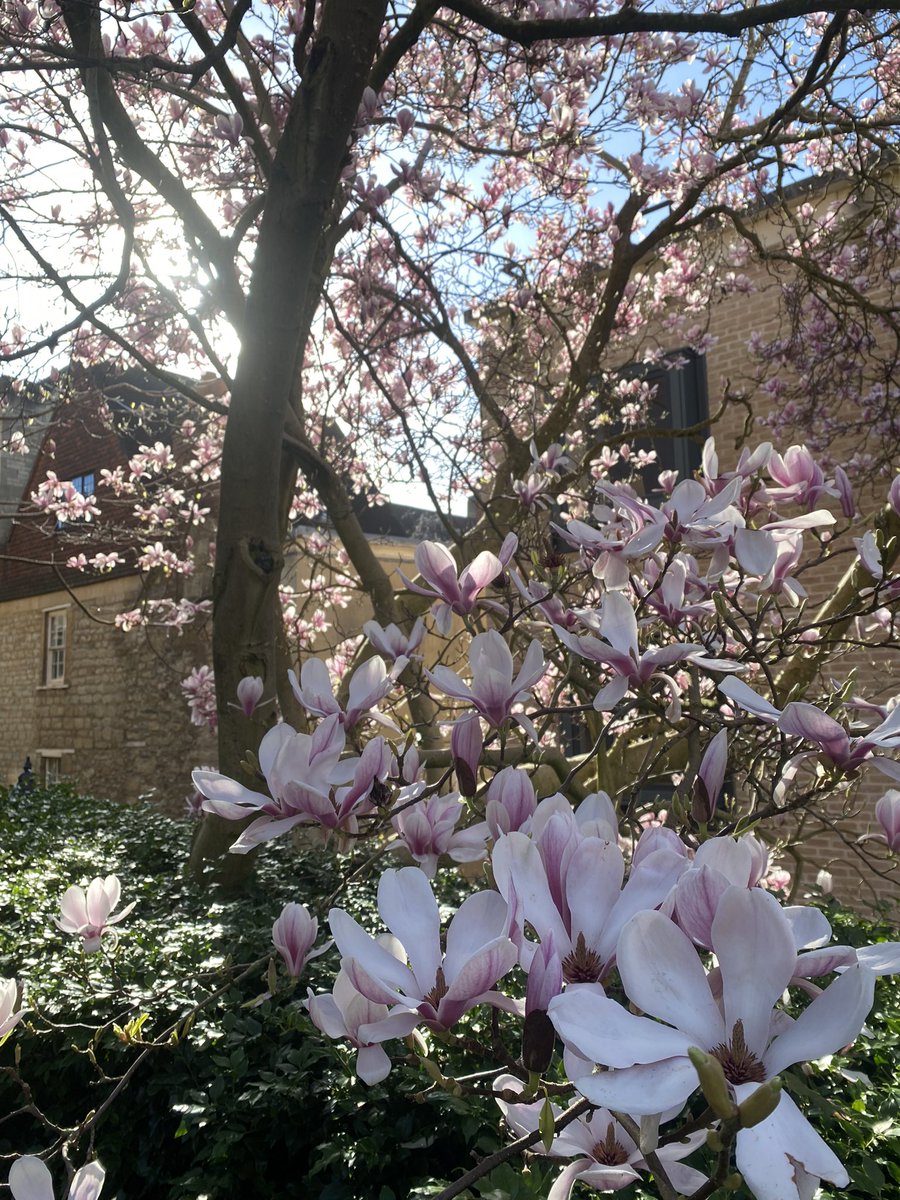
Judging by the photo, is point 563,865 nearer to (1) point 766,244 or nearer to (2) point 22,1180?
(2) point 22,1180

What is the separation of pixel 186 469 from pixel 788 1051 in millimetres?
5771

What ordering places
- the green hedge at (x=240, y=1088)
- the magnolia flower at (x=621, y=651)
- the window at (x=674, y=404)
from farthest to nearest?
the window at (x=674, y=404), the green hedge at (x=240, y=1088), the magnolia flower at (x=621, y=651)

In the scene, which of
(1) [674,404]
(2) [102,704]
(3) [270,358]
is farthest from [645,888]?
(2) [102,704]

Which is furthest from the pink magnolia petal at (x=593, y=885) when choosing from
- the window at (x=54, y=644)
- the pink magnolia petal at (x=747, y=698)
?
the window at (x=54, y=644)

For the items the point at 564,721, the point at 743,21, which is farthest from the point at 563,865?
the point at 564,721

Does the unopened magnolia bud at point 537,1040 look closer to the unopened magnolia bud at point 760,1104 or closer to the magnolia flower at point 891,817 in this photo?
the unopened magnolia bud at point 760,1104

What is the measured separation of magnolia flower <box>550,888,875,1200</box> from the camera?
489 millimetres

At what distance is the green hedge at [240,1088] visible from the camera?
1.56 m

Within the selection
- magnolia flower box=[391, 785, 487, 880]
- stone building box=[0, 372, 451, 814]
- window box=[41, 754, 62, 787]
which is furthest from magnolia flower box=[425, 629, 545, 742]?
window box=[41, 754, 62, 787]

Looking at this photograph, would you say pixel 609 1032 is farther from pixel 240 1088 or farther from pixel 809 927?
pixel 240 1088

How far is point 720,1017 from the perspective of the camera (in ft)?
1.74

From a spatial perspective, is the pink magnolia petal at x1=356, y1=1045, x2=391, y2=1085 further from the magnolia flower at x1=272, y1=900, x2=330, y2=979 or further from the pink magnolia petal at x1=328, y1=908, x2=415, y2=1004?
the magnolia flower at x1=272, y1=900, x2=330, y2=979

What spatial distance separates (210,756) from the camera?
37.6ft

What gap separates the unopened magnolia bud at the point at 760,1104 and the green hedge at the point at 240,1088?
20.0 inches
